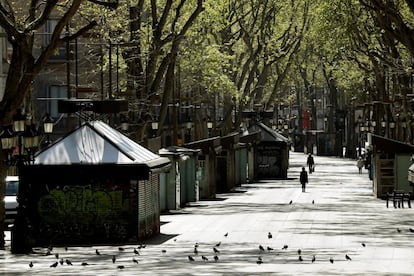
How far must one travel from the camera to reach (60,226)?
32.9 m

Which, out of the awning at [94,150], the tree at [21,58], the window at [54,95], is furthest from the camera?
the window at [54,95]

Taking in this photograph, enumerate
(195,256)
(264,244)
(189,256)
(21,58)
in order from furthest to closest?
(264,244) < (21,58) < (195,256) < (189,256)

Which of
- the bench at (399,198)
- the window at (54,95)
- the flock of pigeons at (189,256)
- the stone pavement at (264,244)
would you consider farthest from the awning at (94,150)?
the window at (54,95)

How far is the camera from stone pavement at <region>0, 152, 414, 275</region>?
968 inches

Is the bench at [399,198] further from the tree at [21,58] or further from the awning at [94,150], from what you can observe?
the tree at [21,58]

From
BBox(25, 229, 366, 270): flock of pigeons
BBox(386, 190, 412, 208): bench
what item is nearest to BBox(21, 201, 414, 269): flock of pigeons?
BBox(25, 229, 366, 270): flock of pigeons

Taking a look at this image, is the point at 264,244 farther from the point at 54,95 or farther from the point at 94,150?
the point at 54,95

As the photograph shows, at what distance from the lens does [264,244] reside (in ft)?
104

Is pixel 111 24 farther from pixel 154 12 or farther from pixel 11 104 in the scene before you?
pixel 11 104

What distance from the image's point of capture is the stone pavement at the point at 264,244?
2458 centimetres

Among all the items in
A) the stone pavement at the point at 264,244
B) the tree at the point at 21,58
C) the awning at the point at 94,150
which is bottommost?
the stone pavement at the point at 264,244

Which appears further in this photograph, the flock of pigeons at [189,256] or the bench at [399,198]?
the bench at [399,198]

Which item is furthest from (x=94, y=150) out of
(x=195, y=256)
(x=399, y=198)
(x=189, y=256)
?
(x=399, y=198)

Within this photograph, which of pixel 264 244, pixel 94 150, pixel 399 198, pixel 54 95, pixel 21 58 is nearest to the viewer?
pixel 21 58
